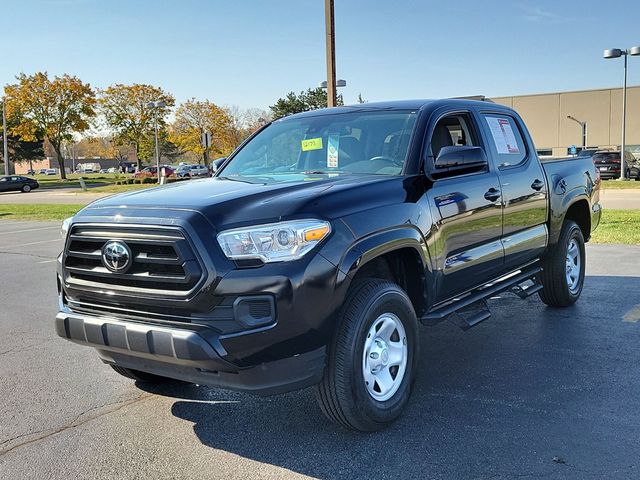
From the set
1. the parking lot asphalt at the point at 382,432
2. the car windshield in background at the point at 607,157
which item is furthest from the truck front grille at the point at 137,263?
the car windshield in background at the point at 607,157

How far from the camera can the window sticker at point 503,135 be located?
5.16 metres

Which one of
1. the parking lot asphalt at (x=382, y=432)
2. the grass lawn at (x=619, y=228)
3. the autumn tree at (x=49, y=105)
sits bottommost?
the parking lot asphalt at (x=382, y=432)

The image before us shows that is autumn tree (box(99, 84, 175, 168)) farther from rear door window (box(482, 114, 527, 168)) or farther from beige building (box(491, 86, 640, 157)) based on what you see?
rear door window (box(482, 114, 527, 168))

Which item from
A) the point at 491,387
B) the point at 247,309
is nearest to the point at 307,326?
the point at 247,309

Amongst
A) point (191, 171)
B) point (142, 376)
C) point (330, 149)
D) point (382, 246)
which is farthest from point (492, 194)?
point (191, 171)

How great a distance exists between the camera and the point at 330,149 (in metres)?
4.54

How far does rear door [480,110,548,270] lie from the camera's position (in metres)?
4.97

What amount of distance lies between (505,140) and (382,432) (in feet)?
9.59

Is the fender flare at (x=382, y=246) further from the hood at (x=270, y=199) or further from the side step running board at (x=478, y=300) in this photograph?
the side step running board at (x=478, y=300)

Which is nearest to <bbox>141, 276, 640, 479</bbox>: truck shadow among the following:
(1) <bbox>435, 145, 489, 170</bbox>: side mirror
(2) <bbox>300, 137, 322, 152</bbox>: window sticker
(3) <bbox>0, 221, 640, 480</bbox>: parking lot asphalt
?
(3) <bbox>0, 221, 640, 480</bbox>: parking lot asphalt

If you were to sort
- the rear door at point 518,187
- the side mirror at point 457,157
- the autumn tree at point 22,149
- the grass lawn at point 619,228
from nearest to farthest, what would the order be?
1. the side mirror at point 457,157
2. the rear door at point 518,187
3. the grass lawn at point 619,228
4. the autumn tree at point 22,149

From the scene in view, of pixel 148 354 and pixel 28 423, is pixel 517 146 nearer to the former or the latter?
pixel 148 354

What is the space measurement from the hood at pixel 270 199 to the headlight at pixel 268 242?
49 millimetres

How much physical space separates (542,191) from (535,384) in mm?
1991
